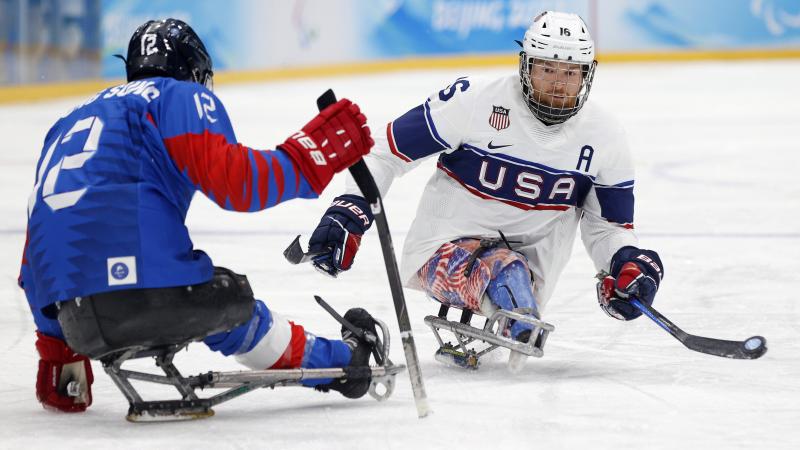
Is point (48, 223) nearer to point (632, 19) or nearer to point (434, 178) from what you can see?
point (434, 178)

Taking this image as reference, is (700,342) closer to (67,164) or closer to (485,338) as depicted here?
(485,338)

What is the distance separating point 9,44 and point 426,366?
749cm

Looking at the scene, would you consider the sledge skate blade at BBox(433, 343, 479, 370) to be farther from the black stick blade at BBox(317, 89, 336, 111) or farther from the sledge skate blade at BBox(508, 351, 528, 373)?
the black stick blade at BBox(317, 89, 336, 111)

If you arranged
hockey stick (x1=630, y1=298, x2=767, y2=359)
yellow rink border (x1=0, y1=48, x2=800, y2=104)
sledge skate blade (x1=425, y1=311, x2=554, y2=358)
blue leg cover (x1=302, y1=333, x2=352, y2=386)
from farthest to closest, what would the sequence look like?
yellow rink border (x1=0, y1=48, x2=800, y2=104), hockey stick (x1=630, y1=298, x2=767, y2=359), sledge skate blade (x1=425, y1=311, x2=554, y2=358), blue leg cover (x1=302, y1=333, x2=352, y2=386)

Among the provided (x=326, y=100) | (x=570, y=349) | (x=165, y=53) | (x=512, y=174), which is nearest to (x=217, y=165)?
(x=326, y=100)

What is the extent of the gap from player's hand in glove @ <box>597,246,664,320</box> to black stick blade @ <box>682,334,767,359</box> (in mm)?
152

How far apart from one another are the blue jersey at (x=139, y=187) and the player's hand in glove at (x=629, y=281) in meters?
1.04

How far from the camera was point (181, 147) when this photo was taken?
253cm

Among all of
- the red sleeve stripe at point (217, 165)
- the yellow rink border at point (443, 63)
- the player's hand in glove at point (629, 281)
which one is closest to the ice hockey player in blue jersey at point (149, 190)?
the red sleeve stripe at point (217, 165)

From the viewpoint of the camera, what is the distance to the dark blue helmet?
2.76 metres

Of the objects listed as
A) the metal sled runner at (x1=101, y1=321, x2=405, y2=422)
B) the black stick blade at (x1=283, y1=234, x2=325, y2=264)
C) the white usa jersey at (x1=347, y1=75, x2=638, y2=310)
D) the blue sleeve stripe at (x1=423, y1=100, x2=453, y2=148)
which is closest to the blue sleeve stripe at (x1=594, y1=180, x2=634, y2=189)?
the white usa jersey at (x1=347, y1=75, x2=638, y2=310)

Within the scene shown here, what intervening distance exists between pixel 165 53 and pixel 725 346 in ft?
5.33

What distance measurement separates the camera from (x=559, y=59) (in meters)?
3.29

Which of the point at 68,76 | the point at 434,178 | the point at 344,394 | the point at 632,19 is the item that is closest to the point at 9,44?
the point at 68,76
